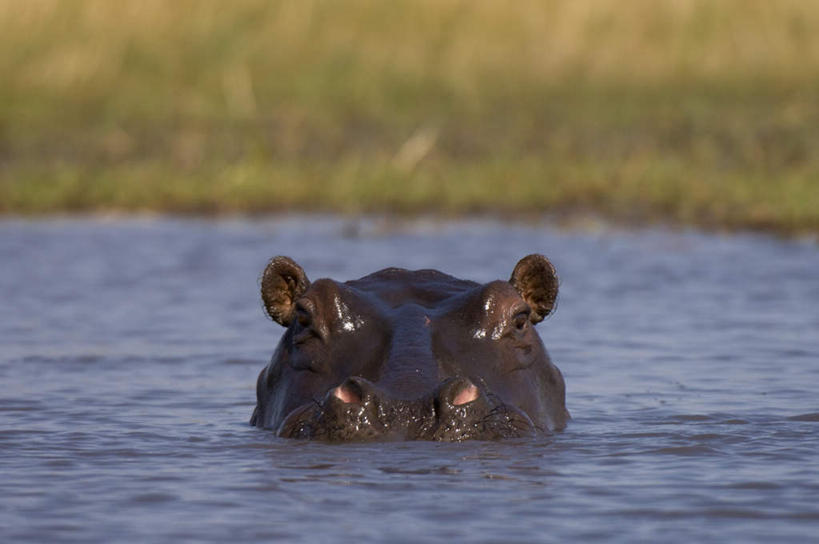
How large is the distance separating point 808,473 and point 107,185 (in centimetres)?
1048

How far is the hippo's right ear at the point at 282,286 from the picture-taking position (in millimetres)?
6402

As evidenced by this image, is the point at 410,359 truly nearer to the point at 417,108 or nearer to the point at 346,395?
the point at 346,395

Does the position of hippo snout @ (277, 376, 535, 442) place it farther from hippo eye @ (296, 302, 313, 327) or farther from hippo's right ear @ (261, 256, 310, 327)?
hippo's right ear @ (261, 256, 310, 327)

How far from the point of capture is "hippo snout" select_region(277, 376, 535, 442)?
5.40 metres

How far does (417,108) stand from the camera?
60.7 feet

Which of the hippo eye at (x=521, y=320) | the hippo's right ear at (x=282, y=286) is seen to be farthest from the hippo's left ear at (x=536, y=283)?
the hippo's right ear at (x=282, y=286)

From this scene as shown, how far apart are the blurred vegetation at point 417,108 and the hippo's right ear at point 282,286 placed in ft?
24.2

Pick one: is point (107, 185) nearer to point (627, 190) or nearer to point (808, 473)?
point (627, 190)

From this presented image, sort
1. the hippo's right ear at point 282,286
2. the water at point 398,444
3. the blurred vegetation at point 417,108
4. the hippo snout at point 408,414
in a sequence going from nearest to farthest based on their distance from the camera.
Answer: the water at point 398,444, the hippo snout at point 408,414, the hippo's right ear at point 282,286, the blurred vegetation at point 417,108

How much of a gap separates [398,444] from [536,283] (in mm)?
1346

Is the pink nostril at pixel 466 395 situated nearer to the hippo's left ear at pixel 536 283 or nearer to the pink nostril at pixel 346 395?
the pink nostril at pixel 346 395

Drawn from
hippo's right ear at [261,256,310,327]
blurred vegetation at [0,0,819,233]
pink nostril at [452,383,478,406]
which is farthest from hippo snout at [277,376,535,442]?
blurred vegetation at [0,0,819,233]

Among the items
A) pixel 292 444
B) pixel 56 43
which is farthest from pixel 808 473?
pixel 56 43

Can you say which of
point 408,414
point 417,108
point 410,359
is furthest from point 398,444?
point 417,108
